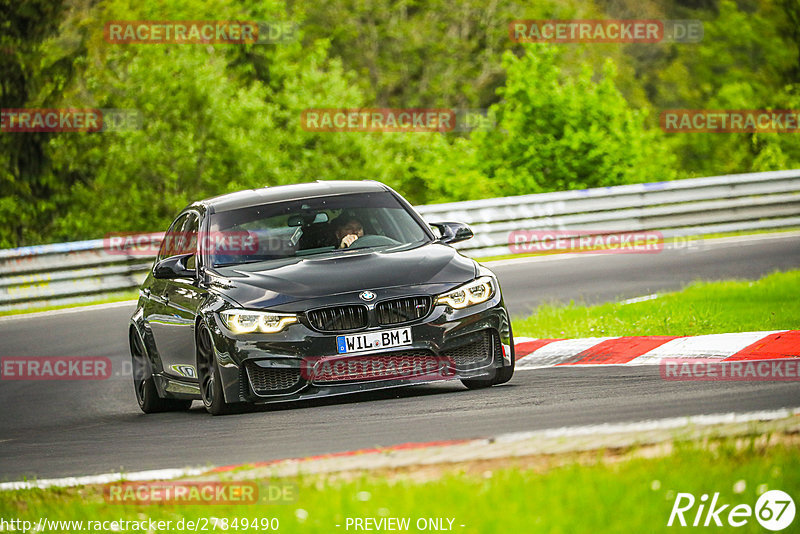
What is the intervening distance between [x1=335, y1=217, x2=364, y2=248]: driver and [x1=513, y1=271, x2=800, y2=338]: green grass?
2608mm

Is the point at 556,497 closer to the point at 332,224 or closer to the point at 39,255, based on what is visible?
the point at 332,224

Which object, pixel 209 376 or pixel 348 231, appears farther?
pixel 348 231

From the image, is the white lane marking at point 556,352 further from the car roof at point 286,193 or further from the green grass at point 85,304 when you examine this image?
the green grass at point 85,304

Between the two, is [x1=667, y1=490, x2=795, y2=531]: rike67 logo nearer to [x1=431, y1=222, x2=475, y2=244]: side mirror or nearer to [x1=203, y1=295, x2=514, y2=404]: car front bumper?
[x1=203, y1=295, x2=514, y2=404]: car front bumper

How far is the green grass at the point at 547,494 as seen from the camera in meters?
4.67

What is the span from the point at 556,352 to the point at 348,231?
7.30ft

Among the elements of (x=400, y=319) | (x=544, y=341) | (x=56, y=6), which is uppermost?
(x=56, y=6)

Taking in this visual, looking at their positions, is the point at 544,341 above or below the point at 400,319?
below

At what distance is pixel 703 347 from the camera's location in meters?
10.1

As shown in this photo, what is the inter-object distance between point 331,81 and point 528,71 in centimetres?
1746

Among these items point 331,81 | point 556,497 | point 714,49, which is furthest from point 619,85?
Answer: point 556,497

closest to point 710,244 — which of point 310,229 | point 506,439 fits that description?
point 310,229

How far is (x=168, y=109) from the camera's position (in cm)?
4041

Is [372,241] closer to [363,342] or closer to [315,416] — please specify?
[363,342]
